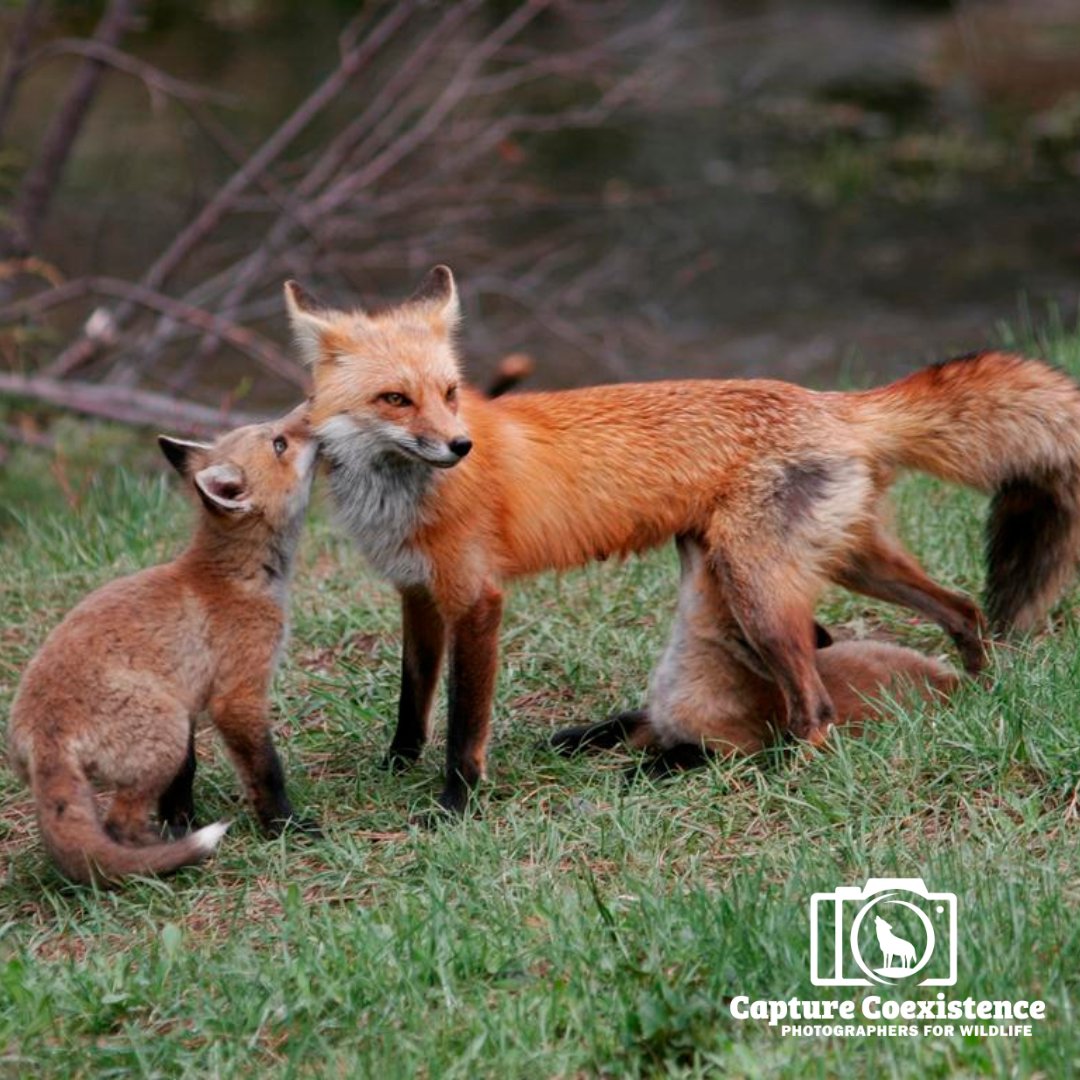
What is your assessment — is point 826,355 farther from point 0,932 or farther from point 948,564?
point 0,932

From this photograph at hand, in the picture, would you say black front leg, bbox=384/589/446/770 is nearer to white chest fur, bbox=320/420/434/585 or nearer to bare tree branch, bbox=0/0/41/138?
white chest fur, bbox=320/420/434/585

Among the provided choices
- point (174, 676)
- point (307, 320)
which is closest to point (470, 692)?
point (174, 676)

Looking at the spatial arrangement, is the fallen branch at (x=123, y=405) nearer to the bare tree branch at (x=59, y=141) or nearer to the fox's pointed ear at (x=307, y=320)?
the bare tree branch at (x=59, y=141)

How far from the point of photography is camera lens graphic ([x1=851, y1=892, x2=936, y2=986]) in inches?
144

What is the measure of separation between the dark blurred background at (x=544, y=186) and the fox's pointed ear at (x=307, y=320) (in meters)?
3.34

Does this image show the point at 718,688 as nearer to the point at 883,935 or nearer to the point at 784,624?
the point at 784,624

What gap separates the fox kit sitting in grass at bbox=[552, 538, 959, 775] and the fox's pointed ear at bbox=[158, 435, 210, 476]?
1438 millimetres

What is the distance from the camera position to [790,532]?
205 inches

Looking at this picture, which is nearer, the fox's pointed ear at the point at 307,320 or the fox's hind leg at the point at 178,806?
the fox's hind leg at the point at 178,806

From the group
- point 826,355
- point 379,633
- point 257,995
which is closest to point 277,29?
point 826,355

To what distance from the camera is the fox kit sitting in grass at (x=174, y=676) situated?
455 centimetres

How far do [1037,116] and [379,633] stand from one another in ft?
41.3

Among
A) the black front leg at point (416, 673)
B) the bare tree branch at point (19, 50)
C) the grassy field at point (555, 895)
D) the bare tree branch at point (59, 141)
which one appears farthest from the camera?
the bare tree branch at point (59, 141)

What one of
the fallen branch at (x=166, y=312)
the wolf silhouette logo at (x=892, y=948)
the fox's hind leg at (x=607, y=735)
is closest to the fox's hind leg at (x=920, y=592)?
the fox's hind leg at (x=607, y=735)
